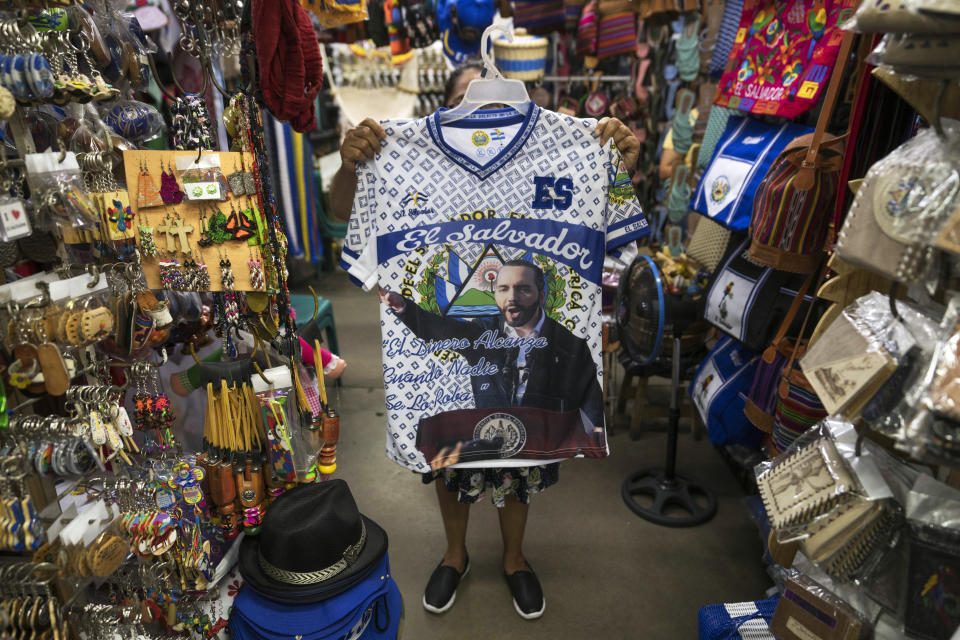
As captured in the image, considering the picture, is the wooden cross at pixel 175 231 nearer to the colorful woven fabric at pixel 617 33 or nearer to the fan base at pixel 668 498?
the fan base at pixel 668 498

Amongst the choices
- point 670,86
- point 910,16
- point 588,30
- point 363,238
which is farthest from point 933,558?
point 670,86

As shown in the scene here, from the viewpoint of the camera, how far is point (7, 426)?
3.31 feet

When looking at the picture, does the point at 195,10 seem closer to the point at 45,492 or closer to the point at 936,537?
the point at 45,492

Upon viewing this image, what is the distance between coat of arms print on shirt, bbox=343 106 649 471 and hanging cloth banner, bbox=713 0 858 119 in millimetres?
889

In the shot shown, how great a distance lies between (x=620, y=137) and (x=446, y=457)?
3.36ft

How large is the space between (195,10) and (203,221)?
52 centimetres

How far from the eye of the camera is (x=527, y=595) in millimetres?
2154

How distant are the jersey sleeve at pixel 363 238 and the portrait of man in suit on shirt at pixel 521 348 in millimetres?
83

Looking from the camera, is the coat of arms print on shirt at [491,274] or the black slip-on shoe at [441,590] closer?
the coat of arms print on shirt at [491,274]

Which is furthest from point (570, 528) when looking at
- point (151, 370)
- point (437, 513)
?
point (151, 370)

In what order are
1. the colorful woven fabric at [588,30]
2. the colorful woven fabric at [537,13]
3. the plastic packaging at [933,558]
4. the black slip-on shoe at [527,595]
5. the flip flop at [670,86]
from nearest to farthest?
the plastic packaging at [933,558] < the black slip-on shoe at [527,595] < the colorful woven fabric at [537,13] < the colorful woven fabric at [588,30] < the flip flop at [670,86]

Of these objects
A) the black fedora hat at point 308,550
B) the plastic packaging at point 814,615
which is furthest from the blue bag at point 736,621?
the black fedora hat at point 308,550

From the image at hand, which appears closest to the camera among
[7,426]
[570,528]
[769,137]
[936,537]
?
[936,537]

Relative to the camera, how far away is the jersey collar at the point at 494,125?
159 centimetres
